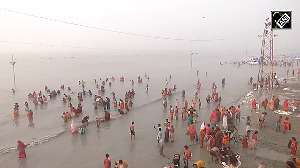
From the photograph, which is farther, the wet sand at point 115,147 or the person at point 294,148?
the wet sand at point 115,147

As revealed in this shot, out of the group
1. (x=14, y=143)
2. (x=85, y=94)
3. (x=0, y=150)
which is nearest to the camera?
(x=0, y=150)

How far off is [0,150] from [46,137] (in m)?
2.78

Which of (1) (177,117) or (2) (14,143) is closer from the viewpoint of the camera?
(2) (14,143)

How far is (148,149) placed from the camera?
43.9 ft

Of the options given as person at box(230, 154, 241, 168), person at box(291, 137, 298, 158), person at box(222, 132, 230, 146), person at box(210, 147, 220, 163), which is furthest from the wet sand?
person at box(230, 154, 241, 168)

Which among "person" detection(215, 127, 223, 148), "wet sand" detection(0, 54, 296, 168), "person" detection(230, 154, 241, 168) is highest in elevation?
"person" detection(215, 127, 223, 148)

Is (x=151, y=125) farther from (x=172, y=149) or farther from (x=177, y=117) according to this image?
(x=172, y=149)

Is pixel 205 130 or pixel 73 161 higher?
pixel 205 130

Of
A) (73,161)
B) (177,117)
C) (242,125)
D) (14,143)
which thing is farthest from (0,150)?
(242,125)

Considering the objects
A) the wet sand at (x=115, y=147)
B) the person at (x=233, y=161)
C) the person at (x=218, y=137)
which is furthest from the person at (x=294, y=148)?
the person at (x=218, y=137)

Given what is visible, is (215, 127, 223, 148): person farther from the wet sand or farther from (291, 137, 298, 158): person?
(291, 137, 298, 158): person

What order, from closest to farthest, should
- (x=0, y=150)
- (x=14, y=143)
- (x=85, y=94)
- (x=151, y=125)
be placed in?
1. (x=0, y=150)
2. (x=14, y=143)
3. (x=151, y=125)
4. (x=85, y=94)

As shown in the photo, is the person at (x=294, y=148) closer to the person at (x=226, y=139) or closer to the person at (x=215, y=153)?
the person at (x=226, y=139)

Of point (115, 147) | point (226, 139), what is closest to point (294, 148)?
point (226, 139)
